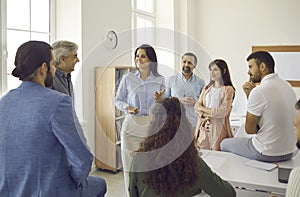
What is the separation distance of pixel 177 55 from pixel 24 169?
4021mm

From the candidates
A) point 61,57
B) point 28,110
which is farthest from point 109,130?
point 28,110

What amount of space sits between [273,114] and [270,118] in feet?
0.12

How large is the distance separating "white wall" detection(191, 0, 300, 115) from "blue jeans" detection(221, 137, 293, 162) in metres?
2.93

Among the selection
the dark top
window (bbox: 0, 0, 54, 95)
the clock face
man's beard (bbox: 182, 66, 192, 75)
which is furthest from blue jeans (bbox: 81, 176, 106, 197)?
the clock face

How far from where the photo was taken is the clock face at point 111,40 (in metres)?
4.32

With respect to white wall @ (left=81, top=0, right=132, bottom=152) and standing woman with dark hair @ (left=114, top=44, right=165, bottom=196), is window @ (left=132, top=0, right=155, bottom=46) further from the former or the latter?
standing woman with dark hair @ (left=114, top=44, right=165, bottom=196)

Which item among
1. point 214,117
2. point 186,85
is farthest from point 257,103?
point 186,85

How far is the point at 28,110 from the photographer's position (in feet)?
5.26

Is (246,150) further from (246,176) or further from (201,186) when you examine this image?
(201,186)

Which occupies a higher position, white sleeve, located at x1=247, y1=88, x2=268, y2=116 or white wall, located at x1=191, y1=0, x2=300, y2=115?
white wall, located at x1=191, y1=0, x2=300, y2=115

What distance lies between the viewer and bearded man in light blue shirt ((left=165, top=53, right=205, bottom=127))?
2.75 metres

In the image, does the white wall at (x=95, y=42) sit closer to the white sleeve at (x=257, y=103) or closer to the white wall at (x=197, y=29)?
the white wall at (x=197, y=29)

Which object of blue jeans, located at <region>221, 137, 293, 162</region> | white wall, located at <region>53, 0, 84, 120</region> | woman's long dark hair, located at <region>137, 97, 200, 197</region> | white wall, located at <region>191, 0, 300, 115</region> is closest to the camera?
woman's long dark hair, located at <region>137, 97, 200, 197</region>

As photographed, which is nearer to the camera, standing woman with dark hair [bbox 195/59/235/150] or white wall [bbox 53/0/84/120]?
standing woman with dark hair [bbox 195/59/235/150]
